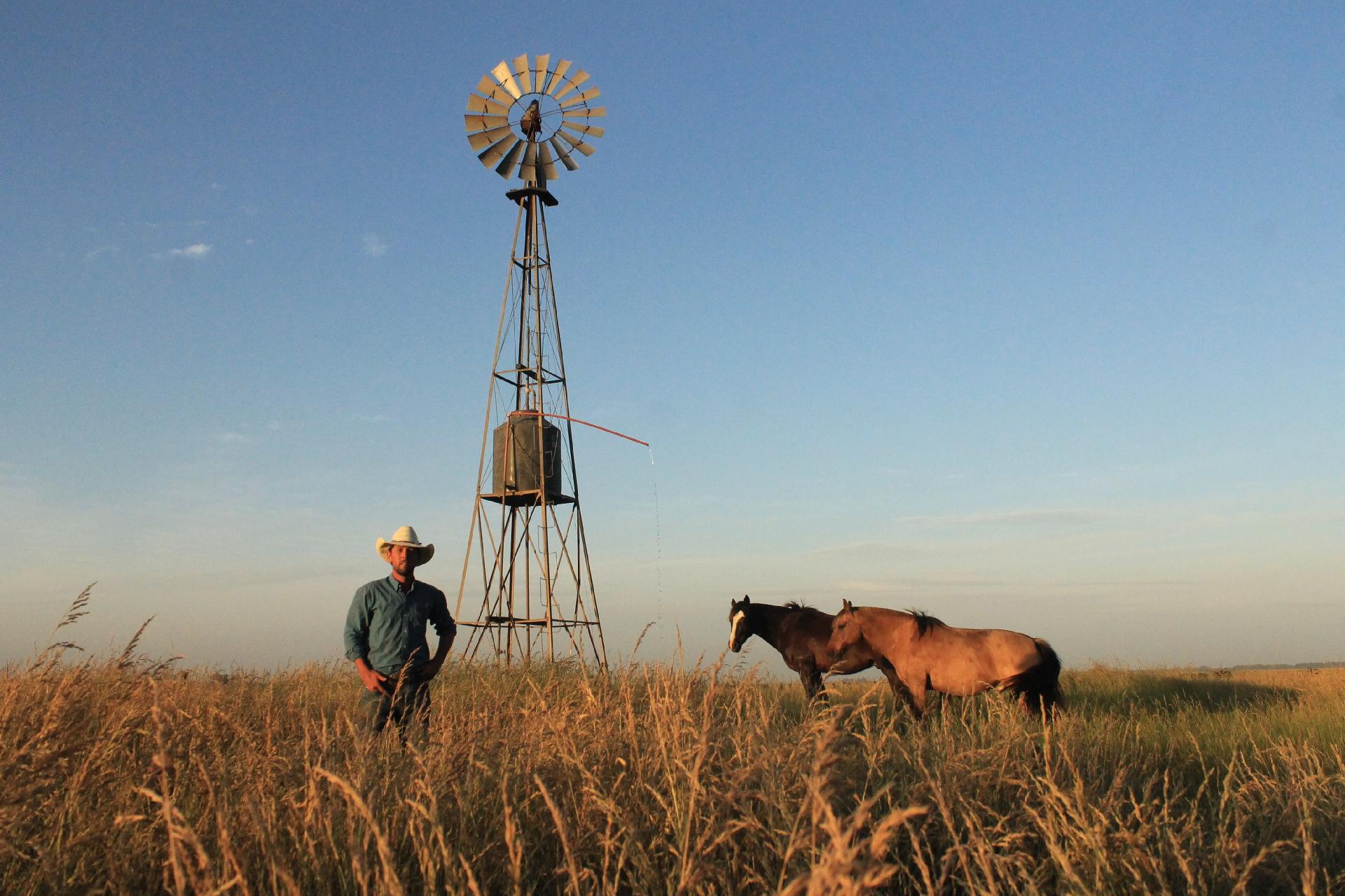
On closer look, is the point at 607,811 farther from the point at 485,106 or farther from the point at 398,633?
the point at 485,106

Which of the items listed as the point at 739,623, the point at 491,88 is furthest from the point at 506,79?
the point at 739,623

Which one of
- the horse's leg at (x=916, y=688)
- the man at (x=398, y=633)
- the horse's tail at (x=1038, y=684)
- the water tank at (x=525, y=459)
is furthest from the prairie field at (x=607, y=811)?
the water tank at (x=525, y=459)

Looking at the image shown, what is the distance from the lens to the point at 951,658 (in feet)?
33.3

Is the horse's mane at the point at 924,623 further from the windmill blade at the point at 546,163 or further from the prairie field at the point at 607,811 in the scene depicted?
the windmill blade at the point at 546,163

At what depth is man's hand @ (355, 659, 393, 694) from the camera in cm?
703

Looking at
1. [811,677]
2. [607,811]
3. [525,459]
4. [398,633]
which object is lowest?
[811,677]

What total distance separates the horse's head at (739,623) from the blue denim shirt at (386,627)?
239 inches

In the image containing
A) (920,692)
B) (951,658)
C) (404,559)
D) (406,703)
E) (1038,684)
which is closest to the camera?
(406,703)

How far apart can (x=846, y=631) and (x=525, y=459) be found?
9.48m

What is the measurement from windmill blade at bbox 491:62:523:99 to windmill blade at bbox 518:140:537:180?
4.13 feet

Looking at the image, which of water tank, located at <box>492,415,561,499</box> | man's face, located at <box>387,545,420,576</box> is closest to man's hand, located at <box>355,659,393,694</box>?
man's face, located at <box>387,545,420,576</box>

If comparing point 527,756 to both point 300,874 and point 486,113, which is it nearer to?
point 300,874

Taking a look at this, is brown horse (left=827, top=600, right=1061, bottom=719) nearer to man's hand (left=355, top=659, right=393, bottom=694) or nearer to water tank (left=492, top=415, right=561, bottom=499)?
man's hand (left=355, top=659, right=393, bottom=694)

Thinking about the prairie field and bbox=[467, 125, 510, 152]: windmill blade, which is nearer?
the prairie field
